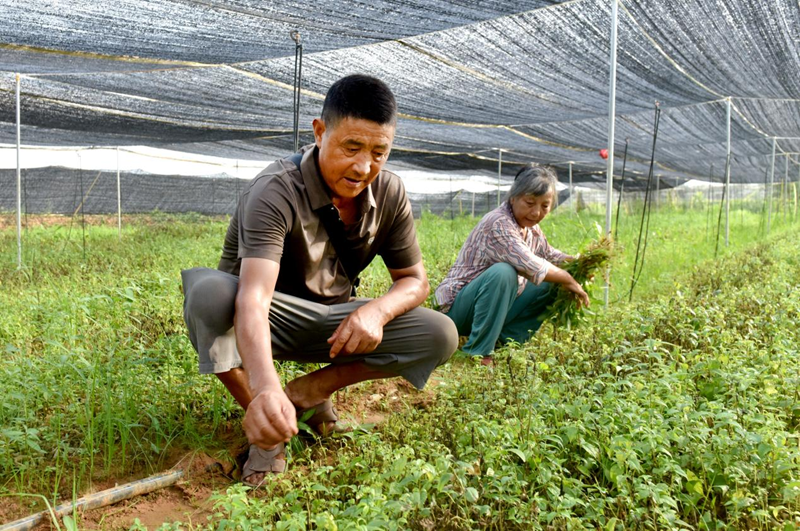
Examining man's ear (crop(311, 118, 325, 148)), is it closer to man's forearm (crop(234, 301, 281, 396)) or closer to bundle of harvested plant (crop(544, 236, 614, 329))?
man's forearm (crop(234, 301, 281, 396))

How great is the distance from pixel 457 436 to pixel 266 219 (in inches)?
40.3

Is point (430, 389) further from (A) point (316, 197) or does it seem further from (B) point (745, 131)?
(B) point (745, 131)

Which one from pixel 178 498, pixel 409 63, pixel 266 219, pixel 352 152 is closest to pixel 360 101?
pixel 352 152

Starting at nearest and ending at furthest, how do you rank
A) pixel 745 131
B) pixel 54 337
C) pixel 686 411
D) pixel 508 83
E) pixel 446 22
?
1. pixel 686 411
2. pixel 54 337
3. pixel 446 22
4. pixel 508 83
5. pixel 745 131

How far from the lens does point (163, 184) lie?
50.9ft

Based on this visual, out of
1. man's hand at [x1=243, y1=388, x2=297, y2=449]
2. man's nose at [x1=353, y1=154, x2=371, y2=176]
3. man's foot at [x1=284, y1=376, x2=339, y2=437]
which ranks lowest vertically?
man's foot at [x1=284, y1=376, x2=339, y2=437]

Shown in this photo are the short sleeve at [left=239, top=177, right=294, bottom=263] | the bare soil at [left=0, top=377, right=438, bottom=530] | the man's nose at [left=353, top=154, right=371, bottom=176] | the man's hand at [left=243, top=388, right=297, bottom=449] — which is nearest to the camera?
the man's hand at [left=243, top=388, right=297, bottom=449]

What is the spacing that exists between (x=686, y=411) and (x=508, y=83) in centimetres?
455

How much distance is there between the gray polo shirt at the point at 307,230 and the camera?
211 centimetres

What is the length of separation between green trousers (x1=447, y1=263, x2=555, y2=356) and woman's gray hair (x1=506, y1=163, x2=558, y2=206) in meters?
0.43

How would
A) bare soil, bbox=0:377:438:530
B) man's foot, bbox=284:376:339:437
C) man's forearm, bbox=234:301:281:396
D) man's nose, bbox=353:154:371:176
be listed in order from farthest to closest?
man's foot, bbox=284:376:339:437, man's nose, bbox=353:154:371:176, bare soil, bbox=0:377:438:530, man's forearm, bbox=234:301:281:396

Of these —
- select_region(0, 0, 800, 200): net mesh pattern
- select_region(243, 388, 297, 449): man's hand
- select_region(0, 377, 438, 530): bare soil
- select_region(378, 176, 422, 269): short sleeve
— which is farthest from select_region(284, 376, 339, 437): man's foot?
select_region(0, 0, 800, 200): net mesh pattern

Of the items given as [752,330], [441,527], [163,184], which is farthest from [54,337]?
[163,184]

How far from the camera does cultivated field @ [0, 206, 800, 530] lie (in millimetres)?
1795
